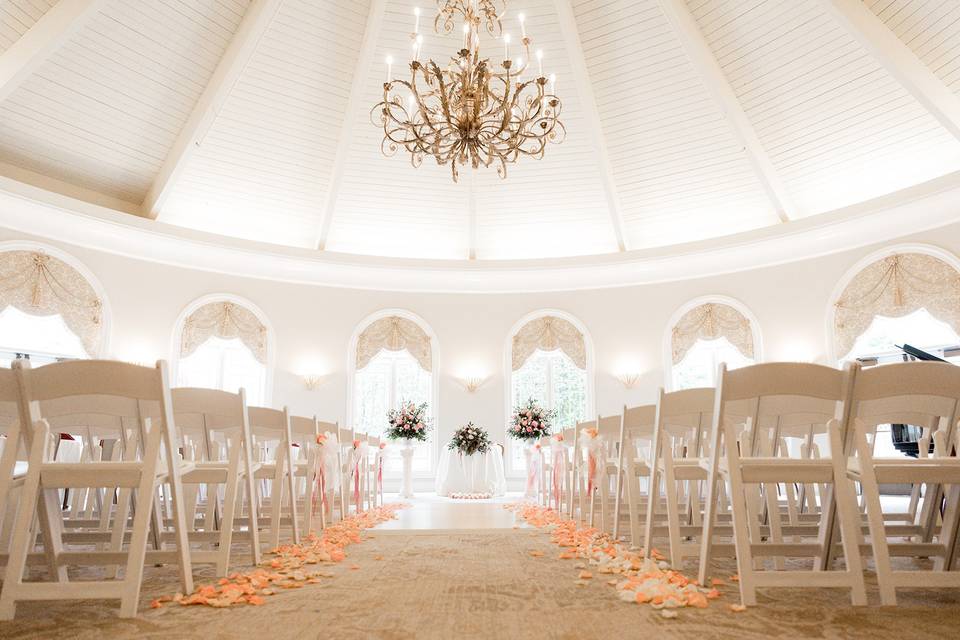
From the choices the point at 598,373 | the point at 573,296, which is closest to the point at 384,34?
the point at 573,296

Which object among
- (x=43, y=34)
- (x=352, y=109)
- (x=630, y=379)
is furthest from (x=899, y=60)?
(x=43, y=34)

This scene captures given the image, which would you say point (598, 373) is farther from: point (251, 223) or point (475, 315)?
→ point (251, 223)

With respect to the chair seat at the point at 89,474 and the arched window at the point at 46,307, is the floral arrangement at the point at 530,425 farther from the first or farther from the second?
the chair seat at the point at 89,474

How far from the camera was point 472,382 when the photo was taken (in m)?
10.9

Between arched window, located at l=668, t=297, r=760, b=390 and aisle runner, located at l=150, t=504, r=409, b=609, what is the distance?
7415 millimetres

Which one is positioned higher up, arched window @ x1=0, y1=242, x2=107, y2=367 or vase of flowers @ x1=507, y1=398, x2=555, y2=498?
arched window @ x1=0, y1=242, x2=107, y2=367

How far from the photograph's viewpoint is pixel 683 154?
9.64 m

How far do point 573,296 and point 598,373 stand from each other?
1420mm

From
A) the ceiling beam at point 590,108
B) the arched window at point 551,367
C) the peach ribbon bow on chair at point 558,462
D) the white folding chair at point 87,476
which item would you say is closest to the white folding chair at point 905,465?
the white folding chair at point 87,476

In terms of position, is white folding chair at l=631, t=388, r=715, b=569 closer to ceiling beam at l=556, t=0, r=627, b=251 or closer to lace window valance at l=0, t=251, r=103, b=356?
ceiling beam at l=556, t=0, r=627, b=251

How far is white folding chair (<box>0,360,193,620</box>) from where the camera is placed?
2037 millimetres

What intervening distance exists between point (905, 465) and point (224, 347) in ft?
32.5

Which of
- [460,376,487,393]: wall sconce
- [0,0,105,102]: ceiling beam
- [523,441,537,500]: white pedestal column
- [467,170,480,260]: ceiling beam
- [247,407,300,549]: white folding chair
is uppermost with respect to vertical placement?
[0,0,105,102]: ceiling beam

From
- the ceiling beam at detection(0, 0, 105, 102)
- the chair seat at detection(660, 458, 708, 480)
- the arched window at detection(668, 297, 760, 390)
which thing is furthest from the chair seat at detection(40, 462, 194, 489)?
the arched window at detection(668, 297, 760, 390)
